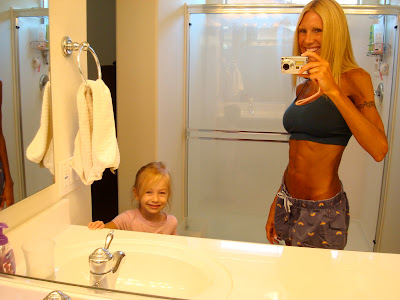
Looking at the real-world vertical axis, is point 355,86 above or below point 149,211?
above

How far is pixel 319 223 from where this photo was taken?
3.18ft

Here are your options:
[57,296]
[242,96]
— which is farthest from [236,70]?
[57,296]

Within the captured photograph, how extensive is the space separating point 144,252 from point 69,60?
1.77ft

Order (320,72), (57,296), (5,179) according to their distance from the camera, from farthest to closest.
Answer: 1. (320,72)
2. (5,179)
3. (57,296)

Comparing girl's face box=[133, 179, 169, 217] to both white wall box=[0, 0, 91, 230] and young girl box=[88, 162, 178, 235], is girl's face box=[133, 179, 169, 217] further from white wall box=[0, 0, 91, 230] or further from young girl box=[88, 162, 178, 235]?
white wall box=[0, 0, 91, 230]

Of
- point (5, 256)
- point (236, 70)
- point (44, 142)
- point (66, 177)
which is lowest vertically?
point (5, 256)

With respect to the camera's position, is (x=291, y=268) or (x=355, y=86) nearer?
(x=291, y=268)

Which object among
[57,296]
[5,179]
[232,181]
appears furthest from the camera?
[232,181]

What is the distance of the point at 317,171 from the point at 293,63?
322mm

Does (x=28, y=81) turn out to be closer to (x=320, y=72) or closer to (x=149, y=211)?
(x=149, y=211)

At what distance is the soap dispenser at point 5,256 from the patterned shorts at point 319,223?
708mm

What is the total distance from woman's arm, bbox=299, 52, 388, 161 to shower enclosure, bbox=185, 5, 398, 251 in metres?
0.61

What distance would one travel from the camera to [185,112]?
1.92 m

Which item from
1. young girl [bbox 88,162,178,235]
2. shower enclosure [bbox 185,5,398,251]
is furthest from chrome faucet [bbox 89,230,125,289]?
shower enclosure [bbox 185,5,398,251]
